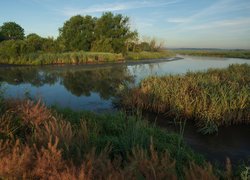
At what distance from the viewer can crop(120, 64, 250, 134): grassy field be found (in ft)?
31.0

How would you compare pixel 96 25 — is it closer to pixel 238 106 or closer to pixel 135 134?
pixel 238 106

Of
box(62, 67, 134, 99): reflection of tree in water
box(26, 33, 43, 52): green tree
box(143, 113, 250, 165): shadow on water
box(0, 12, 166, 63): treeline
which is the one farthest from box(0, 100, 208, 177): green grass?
box(0, 12, 166, 63): treeline

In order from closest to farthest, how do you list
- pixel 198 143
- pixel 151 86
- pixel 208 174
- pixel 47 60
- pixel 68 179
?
1. pixel 208 174
2. pixel 68 179
3. pixel 198 143
4. pixel 151 86
5. pixel 47 60

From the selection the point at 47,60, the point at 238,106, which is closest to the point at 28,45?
the point at 47,60

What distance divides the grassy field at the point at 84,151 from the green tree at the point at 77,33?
114 feet

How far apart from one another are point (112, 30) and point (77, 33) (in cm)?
562

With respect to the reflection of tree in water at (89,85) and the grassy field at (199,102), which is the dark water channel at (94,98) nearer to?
the reflection of tree in water at (89,85)

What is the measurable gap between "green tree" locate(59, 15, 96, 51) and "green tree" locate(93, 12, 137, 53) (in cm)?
129

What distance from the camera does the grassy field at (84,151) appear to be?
9.74ft

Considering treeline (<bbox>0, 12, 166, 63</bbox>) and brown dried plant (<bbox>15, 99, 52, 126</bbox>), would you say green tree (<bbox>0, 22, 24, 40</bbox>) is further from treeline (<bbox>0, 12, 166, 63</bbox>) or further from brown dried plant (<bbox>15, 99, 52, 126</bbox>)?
brown dried plant (<bbox>15, 99, 52, 126</bbox>)

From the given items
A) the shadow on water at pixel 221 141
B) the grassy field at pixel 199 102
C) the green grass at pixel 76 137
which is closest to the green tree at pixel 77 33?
the grassy field at pixel 199 102

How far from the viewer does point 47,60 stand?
3075 cm

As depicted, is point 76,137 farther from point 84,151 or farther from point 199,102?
point 199,102

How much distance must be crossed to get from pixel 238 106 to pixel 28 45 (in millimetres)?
27800
